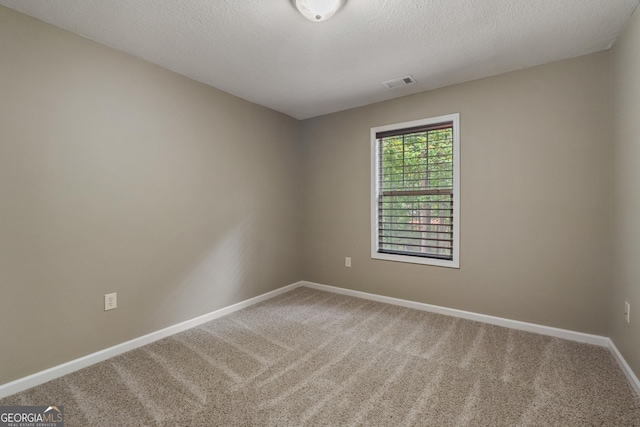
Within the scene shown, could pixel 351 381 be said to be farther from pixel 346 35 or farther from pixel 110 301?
pixel 346 35

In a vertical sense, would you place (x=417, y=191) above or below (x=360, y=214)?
above

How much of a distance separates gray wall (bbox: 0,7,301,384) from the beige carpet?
0.35m

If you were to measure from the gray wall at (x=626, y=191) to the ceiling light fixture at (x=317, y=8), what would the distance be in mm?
1816

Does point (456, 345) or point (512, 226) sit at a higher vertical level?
point (512, 226)

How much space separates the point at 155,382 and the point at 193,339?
62 centimetres

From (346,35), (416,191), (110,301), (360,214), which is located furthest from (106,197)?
(416,191)

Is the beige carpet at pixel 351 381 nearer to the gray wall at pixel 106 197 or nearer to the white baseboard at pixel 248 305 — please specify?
the white baseboard at pixel 248 305

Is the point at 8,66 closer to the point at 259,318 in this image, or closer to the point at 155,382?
the point at 155,382

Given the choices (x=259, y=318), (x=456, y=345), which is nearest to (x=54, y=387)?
(x=259, y=318)

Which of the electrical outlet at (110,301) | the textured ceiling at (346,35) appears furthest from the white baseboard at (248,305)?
the textured ceiling at (346,35)

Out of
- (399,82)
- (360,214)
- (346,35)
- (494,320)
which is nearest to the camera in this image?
(346,35)

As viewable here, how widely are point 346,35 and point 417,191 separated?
174 cm

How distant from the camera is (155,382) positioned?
1.85m

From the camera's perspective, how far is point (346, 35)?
6.67 feet
